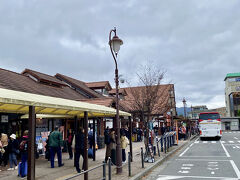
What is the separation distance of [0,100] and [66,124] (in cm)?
1526

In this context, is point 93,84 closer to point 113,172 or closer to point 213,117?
point 213,117

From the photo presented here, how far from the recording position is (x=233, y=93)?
87.8 m

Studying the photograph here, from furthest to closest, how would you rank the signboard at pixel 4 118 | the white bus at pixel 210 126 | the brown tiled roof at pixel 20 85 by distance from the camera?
the white bus at pixel 210 126
the brown tiled roof at pixel 20 85
the signboard at pixel 4 118

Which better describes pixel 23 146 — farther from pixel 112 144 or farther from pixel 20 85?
pixel 20 85

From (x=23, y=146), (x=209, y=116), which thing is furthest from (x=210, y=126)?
(x=23, y=146)

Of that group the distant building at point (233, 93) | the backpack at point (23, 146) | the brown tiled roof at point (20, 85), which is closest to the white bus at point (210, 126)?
the brown tiled roof at point (20, 85)

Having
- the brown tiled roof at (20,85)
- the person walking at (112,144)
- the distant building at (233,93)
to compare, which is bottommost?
the person walking at (112,144)

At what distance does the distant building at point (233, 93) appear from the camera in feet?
283

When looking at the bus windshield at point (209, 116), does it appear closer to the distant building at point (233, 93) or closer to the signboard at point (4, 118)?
the signboard at point (4, 118)

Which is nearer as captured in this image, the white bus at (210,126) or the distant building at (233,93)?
the white bus at (210,126)

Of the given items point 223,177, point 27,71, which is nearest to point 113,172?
point 223,177

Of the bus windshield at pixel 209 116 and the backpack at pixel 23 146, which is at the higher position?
the bus windshield at pixel 209 116

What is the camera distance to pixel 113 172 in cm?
956

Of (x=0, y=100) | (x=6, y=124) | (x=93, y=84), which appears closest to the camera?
(x=0, y=100)
